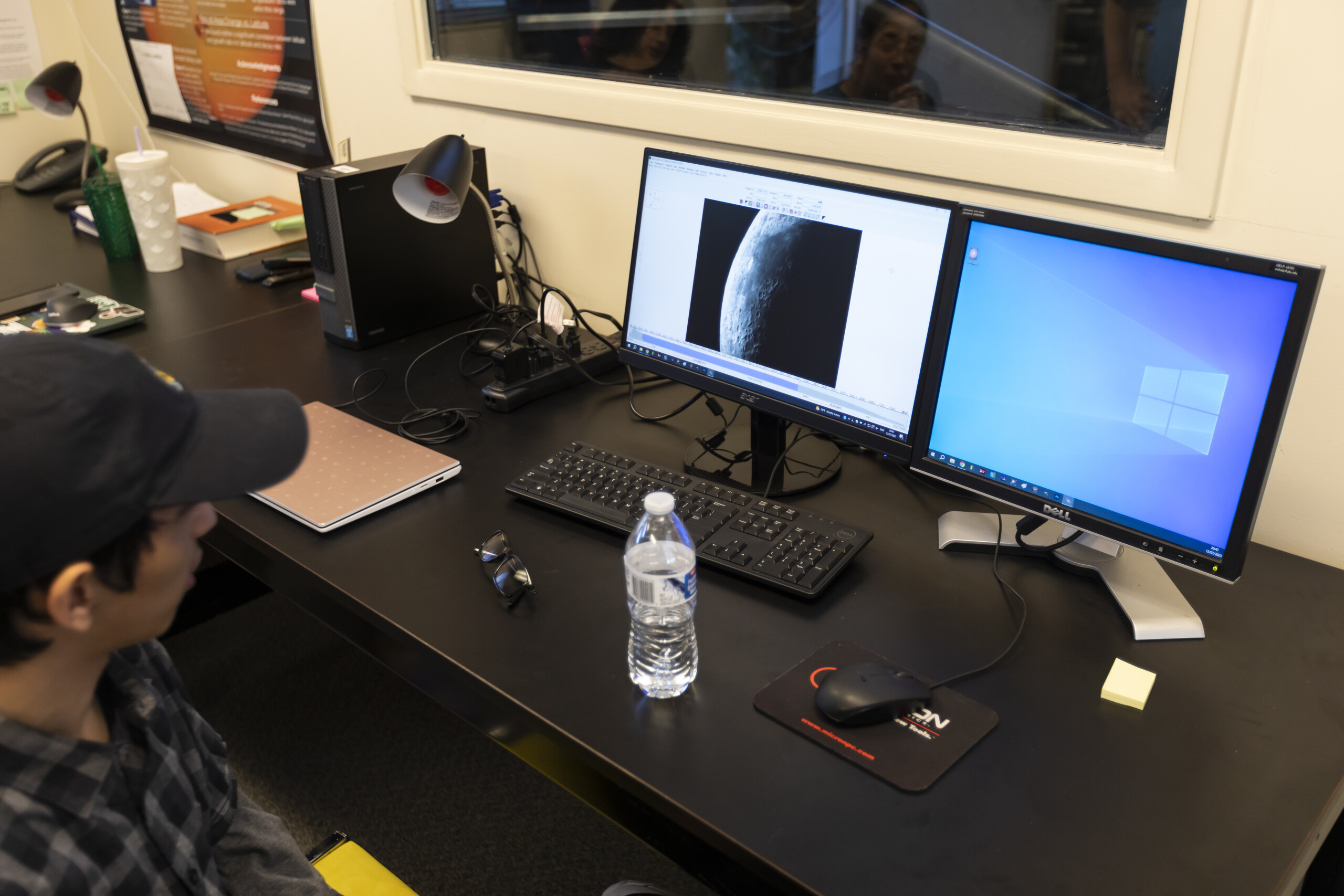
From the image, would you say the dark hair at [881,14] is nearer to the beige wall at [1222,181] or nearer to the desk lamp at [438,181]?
the beige wall at [1222,181]

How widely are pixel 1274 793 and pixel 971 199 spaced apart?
2.61 feet

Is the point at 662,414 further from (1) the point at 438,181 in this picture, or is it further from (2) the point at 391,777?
(2) the point at 391,777

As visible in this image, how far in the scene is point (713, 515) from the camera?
118 cm

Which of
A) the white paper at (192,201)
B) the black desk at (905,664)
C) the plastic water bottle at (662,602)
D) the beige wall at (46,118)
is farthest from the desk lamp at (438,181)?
the beige wall at (46,118)

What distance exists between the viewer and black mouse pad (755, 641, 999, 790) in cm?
85

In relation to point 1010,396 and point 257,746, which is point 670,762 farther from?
point 257,746

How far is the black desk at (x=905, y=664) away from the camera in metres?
0.77

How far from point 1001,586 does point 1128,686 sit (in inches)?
7.7

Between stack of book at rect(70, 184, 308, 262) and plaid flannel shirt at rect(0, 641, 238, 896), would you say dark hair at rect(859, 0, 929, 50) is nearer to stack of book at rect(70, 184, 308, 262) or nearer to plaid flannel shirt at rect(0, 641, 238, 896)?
plaid flannel shirt at rect(0, 641, 238, 896)

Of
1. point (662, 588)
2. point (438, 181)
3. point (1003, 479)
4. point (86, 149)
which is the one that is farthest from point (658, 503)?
point (86, 149)

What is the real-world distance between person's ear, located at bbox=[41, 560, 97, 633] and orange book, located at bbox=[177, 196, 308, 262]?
172 cm

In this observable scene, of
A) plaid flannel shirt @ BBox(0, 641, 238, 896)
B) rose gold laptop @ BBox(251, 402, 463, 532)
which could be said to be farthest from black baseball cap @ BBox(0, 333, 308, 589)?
rose gold laptop @ BBox(251, 402, 463, 532)

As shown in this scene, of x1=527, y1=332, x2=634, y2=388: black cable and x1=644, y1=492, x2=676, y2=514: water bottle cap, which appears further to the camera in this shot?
x1=527, y1=332, x2=634, y2=388: black cable

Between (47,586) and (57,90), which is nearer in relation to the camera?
(47,586)
